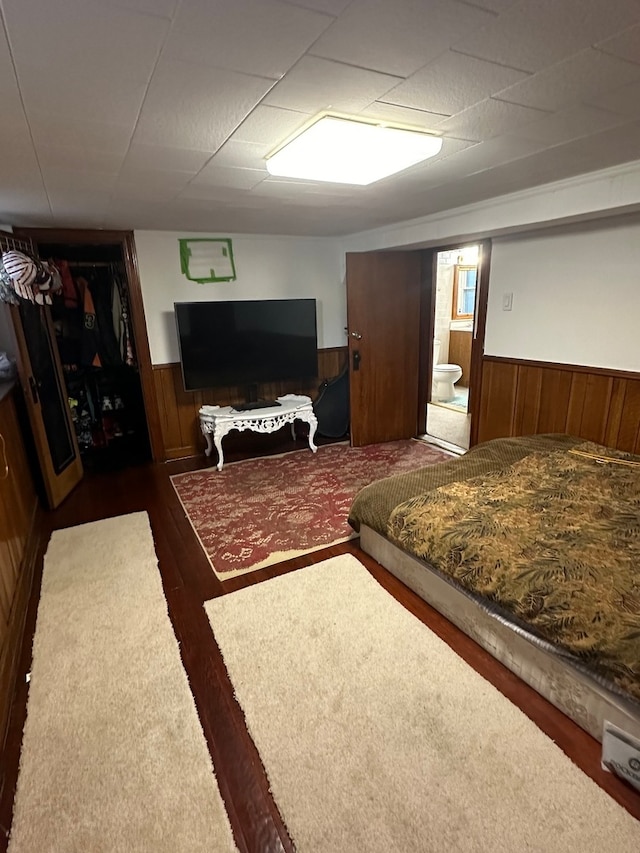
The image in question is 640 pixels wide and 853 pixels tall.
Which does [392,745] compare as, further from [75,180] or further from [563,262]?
[563,262]

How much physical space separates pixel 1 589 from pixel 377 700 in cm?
174

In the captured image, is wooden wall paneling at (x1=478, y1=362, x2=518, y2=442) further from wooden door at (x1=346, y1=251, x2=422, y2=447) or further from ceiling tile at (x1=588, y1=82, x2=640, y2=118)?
ceiling tile at (x1=588, y1=82, x2=640, y2=118)

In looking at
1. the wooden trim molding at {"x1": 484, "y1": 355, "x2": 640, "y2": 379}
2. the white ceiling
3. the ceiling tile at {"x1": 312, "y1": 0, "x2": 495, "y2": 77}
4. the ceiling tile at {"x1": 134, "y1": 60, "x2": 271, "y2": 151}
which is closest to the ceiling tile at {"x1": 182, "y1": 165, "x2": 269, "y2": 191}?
the white ceiling

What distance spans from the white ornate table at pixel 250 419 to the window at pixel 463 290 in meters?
4.03

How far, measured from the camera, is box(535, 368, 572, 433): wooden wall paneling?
3281 millimetres

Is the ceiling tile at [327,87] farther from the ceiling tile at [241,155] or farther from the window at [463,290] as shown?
the window at [463,290]

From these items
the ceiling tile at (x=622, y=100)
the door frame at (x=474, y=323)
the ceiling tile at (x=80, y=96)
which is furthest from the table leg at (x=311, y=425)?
the ceiling tile at (x=622, y=100)

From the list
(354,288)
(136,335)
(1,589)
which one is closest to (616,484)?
(354,288)

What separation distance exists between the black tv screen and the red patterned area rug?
0.84 metres

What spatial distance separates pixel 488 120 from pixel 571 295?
1967mm

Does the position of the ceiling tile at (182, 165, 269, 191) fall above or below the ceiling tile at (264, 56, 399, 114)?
above

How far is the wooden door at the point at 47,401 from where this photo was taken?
10.2 feet

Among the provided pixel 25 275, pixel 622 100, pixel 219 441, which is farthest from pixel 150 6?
pixel 219 441

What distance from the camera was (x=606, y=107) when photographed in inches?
59.4
